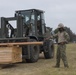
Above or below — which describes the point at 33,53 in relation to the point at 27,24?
below

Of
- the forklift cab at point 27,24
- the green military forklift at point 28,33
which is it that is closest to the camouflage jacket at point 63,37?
the green military forklift at point 28,33

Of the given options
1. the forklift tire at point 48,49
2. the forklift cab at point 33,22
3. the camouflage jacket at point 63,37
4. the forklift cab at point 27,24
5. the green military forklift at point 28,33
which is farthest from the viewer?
the forklift tire at point 48,49

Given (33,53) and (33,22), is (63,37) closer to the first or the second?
(33,53)

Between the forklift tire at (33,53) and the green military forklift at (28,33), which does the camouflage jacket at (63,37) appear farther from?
the forklift tire at (33,53)

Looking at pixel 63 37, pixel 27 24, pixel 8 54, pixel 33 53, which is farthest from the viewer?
pixel 27 24

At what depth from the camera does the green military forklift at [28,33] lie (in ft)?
51.8

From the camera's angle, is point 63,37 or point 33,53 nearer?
point 63,37

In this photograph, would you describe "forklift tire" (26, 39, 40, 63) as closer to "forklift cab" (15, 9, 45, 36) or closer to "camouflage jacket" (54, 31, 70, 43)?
"forklift cab" (15, 9, 45, 36)

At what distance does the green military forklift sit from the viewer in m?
15.8

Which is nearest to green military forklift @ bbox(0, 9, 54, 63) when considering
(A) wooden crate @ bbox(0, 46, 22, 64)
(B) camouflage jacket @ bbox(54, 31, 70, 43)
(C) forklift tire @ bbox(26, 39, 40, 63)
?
(C) forklift tire @ bbox(26, 39, 40, 63)

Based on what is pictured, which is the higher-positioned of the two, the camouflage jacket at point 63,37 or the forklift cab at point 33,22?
the forklift cab at point 33,22

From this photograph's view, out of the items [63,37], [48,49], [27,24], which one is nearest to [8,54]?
[63,37]

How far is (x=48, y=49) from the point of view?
19516 mm

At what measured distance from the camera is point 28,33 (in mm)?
17422
